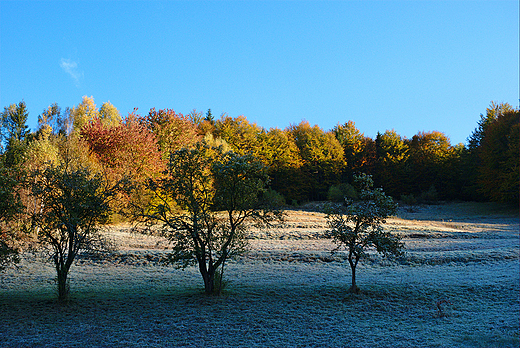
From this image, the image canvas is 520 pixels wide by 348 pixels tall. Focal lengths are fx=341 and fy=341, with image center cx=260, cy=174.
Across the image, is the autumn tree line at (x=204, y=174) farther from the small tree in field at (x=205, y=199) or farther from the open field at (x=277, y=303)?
the open field at (x=277, y=303)

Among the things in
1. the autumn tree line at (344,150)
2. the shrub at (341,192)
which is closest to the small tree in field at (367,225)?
the autumn tree line at (344,150)

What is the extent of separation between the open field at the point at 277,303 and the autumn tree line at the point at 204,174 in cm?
116

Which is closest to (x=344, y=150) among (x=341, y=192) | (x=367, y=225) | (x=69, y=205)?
(x=341, y=192)

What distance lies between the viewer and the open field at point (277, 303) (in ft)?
25.2

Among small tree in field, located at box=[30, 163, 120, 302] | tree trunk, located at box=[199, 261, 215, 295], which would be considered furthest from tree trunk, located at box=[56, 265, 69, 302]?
tree trunk, located at box=[199, 261, 215, 295]

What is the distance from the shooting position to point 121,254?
15.8 metres

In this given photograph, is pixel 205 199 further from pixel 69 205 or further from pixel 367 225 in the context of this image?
pixel 367 225

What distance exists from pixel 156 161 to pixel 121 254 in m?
15.8

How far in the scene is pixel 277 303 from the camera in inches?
396

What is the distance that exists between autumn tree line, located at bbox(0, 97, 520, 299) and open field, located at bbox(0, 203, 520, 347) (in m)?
1.16

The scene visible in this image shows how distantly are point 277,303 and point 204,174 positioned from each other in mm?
4585

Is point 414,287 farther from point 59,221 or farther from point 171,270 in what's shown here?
point 59,221

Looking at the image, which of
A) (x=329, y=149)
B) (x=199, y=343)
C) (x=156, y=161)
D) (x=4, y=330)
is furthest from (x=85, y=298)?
(x=329, y=149)

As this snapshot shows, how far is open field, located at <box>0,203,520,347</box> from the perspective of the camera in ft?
25.2
